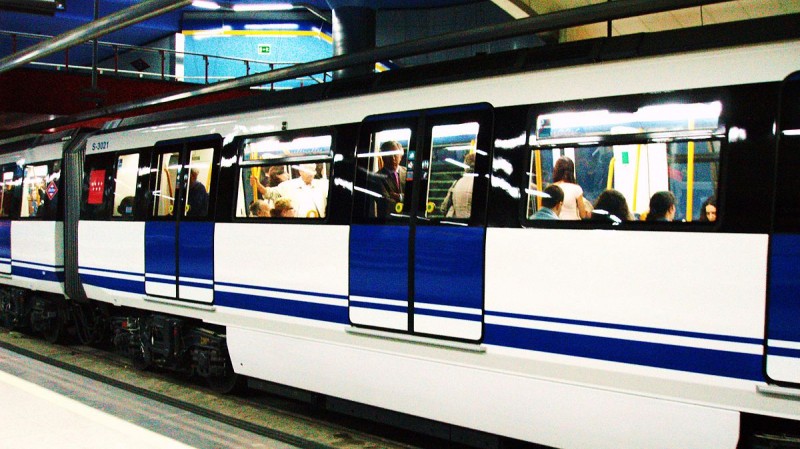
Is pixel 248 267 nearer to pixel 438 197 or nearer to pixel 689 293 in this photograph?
pixel 438 197

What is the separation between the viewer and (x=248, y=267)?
802cm

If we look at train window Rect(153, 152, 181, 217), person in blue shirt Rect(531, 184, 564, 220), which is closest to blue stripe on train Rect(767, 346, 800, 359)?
person in blue shirt Rect(531, 184, 564, 220)

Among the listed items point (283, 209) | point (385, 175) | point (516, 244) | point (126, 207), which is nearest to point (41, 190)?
point (126, 207)

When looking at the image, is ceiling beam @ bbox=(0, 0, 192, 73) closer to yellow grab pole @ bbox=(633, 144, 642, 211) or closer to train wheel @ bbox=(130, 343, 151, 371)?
train wheel @ bbox=(130, 343, 151, 371)

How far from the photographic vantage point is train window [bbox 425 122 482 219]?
245 inches

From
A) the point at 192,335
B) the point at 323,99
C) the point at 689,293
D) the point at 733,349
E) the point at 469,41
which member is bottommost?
the point at 192,335

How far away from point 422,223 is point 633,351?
204cm

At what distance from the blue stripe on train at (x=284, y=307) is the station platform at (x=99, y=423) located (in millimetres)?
1175

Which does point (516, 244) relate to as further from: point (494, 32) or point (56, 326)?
point (56, 326)

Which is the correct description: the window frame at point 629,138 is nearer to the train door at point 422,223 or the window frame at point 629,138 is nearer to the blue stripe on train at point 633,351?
the train door at point 422,223

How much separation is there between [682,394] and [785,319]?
2.68ft

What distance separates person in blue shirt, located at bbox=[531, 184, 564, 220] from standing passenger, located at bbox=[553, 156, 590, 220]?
0.11 feet

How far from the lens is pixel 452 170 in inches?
250

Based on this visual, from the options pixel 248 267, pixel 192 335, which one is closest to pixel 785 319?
pixel 248 267
